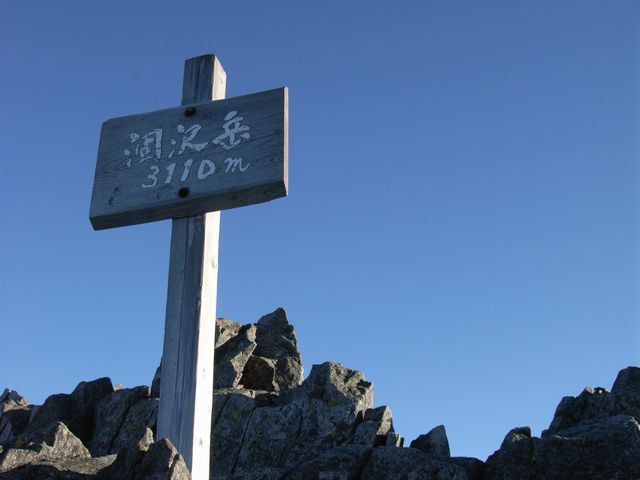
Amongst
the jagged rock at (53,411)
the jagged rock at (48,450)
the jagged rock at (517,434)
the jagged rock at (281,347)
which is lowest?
the jagged rock at (48,450)

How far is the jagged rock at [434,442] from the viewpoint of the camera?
942 inches

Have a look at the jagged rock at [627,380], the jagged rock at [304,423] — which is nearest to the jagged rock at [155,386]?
the jagged rock at [304,423]

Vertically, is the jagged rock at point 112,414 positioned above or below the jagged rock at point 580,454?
above

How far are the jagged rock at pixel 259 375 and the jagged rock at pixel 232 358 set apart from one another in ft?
1.96

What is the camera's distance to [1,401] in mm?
37469

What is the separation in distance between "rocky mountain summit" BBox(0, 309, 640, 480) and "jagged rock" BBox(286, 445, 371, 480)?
3 centimetres

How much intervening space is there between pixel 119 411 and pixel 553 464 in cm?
2076

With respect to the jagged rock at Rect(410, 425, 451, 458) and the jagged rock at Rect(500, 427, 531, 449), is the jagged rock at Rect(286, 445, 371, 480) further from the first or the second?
the jagged rock at Rect(410, 425, 451, 458)

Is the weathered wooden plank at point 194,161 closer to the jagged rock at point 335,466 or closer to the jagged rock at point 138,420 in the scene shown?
the jagged rock at point 335,466

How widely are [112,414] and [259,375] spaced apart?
734cm

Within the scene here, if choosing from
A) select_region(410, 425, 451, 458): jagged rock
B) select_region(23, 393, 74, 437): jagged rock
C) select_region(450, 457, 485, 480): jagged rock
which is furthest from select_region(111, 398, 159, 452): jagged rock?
select_region(450, 457, 485, 480): jagged rock

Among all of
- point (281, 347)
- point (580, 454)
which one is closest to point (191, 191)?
point (580, 454)

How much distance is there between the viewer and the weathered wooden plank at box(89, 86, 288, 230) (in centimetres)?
796

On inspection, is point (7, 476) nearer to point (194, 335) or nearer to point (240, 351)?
point (194, 335)
